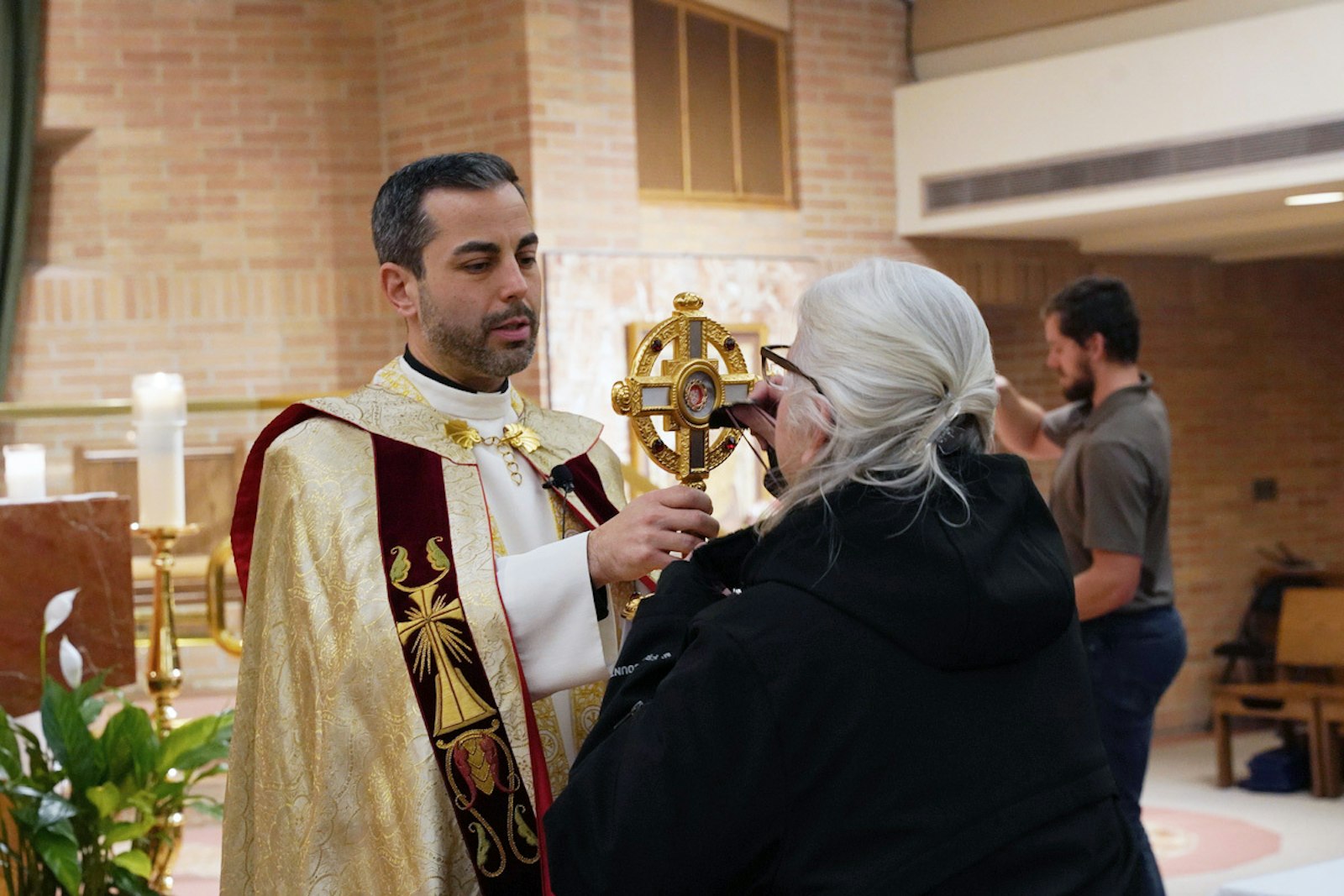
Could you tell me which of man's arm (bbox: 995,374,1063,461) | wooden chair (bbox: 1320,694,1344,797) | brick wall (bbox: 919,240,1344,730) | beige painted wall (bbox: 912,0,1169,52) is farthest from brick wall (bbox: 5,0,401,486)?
wooden chair (bbox: 1320,694,1344,797)

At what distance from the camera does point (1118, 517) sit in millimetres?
4121

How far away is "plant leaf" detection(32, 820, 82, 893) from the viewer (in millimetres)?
2715

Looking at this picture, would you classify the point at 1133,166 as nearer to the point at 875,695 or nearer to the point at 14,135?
the point at 14,135

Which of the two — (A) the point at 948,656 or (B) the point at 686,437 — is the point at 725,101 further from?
(A) the point at 948,656

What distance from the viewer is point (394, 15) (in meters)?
7.37

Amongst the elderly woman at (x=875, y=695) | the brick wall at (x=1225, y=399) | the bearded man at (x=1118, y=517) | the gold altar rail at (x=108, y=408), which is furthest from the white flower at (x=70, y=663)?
the brick wall at (x=1225, y=399)

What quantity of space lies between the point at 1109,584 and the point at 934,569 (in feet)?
8.80

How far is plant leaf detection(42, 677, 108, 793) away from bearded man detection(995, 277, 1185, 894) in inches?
89.8

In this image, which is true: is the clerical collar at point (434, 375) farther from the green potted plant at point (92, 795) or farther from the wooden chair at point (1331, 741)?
the wooden chair at point (1331, 741)

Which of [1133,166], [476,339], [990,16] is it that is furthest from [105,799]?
[990,16]

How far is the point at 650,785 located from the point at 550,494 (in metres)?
0.91

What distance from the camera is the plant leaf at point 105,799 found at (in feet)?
9.17

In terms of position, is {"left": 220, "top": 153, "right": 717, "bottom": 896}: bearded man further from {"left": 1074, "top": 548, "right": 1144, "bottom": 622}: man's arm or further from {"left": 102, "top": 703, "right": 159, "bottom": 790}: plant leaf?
{"left": 1074, "top": 548, "right": 1144, "bottom": 622}: man's arm

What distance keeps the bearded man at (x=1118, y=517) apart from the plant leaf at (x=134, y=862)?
2223 mm
